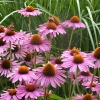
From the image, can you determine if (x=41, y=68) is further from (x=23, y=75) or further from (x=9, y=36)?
(x=9, y=36)

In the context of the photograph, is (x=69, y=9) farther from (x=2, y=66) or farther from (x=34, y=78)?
(x=34, y=78)

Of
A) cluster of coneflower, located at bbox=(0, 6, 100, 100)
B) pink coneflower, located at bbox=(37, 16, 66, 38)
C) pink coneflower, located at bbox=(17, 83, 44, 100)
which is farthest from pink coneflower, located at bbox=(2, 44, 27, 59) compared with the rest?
pink coneflower, located at bbox=(17, 83, 44, 100)

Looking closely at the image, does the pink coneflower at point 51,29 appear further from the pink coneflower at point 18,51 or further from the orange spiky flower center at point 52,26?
the pink coneflower at point 18,51

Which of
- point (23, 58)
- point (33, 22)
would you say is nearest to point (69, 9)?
point (33, 22)

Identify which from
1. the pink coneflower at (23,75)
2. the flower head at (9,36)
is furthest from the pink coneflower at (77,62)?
the flower head at (9,36)

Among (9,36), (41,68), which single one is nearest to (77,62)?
(41,68)

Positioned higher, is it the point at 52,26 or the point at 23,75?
the point at 52,26

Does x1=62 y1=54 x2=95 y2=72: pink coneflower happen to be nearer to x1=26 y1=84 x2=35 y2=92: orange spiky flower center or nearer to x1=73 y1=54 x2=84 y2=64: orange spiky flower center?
x1=73 y1=54 x2=84 y2=64: orange spiky flower center
